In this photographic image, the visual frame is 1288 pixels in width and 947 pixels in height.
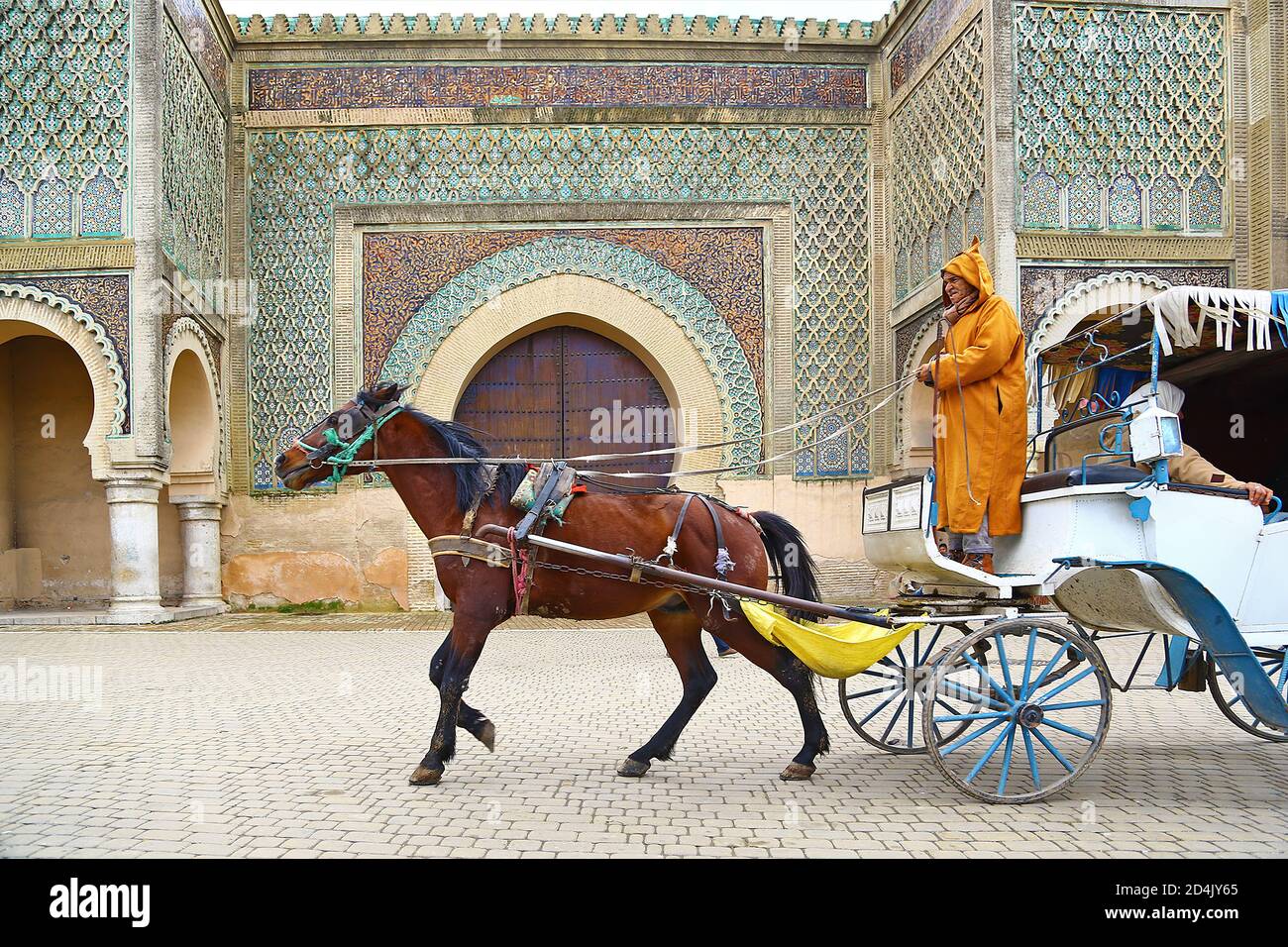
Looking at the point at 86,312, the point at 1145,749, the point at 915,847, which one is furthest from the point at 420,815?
the point at 86,312

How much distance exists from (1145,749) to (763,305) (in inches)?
315

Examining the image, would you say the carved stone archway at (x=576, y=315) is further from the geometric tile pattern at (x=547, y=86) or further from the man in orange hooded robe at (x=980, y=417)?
the man in orange hooded robe at (x=980, y=417)

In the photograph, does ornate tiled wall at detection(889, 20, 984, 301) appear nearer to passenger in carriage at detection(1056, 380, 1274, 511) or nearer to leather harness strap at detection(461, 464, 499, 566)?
passenger in carriage at detection(1056, 380, 1274, 511)

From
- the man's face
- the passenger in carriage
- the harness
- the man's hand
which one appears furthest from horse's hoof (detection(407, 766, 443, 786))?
the man's hand

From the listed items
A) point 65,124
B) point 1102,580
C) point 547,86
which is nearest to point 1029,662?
point 1102,580

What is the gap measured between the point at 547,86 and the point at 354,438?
892cm

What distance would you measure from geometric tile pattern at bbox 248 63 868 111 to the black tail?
880 cm

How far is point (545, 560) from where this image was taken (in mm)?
4371

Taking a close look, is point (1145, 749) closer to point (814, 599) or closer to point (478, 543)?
point (814, 599)

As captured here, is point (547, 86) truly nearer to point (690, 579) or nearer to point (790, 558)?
point (790, 558)

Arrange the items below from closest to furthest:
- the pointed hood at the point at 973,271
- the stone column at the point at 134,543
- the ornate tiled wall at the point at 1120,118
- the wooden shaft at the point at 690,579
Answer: the wooden shaft at the point at 690,579 → the pointed hood at the point at 973,271 → the ornate tiled wall at the point at 1120,118 → the stone column at the point at 134,543

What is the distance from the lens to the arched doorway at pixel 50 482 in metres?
12.5

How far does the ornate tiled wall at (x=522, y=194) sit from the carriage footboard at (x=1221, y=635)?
7.89 m

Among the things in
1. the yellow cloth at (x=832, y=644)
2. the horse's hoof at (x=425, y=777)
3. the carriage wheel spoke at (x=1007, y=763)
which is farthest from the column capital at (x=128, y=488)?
the carriage wheel spoke at (x=1007, y=763)
